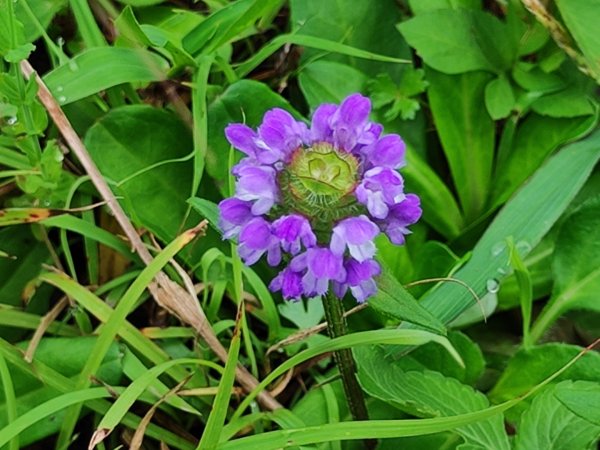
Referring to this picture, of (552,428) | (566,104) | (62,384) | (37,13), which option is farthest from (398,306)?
(37,13)

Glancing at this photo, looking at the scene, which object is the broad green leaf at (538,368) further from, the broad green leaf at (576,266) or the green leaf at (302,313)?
the green leaf at (302,313)

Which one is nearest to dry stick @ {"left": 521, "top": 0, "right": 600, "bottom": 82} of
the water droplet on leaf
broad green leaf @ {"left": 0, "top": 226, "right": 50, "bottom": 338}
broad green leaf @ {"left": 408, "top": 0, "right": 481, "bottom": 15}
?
broad green leaf @ {"left": 408, "top": 0, "right": 481, "bottom": 15}

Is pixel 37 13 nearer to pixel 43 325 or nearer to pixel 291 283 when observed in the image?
pixel 43 325

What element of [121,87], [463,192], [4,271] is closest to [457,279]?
[463,192]

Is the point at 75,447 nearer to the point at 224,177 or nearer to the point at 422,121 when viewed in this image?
the point at 224,177

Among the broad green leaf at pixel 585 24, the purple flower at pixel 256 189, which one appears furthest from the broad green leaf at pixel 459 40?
the purple flower at pixel 256 189

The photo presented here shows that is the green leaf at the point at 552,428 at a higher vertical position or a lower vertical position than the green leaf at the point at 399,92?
lower
